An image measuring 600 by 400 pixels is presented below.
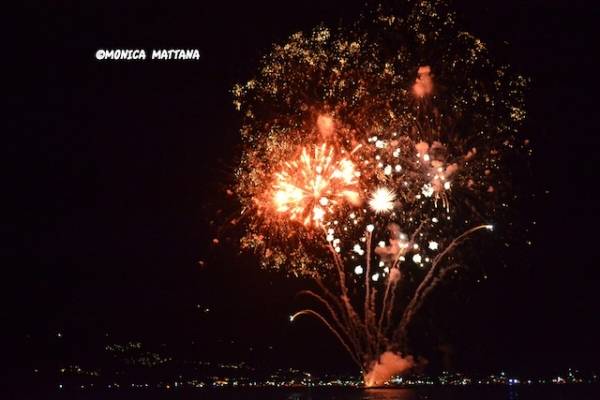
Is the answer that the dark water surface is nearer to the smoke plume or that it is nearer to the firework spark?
the smoke plume

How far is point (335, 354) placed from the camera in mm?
75812

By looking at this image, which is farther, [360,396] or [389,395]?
[389,395]

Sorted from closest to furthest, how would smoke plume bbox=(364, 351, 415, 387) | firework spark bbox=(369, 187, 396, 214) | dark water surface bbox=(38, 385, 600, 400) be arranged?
firework spark bbox=(369, 187, 396, 214) → smoke plume bbox=(364, 351, 415, 387) → dark water surface bbox=(38, 385, 600, 400)

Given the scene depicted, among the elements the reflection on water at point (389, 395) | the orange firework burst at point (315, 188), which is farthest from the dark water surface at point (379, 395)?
the orange firework burst at point (315, 188)

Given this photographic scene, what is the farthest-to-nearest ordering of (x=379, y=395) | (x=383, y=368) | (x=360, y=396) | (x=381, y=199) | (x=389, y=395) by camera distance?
(x=389, y=395) → (x=379, y=395) → (x=360, y=396) → (x=383, y=368) → (x=381, y=199)

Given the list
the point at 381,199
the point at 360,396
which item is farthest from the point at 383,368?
the point at 381,199

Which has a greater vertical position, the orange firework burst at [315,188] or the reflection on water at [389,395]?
the orange firework burst at [315,188]

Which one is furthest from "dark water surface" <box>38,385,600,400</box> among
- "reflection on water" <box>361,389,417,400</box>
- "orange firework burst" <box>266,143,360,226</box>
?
"orange firework burst" <box>266,143,360,226</box>

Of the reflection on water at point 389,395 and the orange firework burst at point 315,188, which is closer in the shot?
the orange firework burst at point 315,188

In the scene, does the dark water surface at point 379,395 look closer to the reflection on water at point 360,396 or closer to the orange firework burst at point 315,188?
the reflection on water at point 360,396

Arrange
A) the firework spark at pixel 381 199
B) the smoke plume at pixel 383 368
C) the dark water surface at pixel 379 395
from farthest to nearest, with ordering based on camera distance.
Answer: the dark water surface at pixel 379 395
the smoke plume at pixel 383 368
the firework spark at pixel 381 199

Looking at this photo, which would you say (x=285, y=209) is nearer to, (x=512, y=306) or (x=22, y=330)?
(x=512, y=306)

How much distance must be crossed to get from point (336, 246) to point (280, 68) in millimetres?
6907

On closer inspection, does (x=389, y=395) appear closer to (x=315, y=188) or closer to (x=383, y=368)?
(x=383, y=368)
